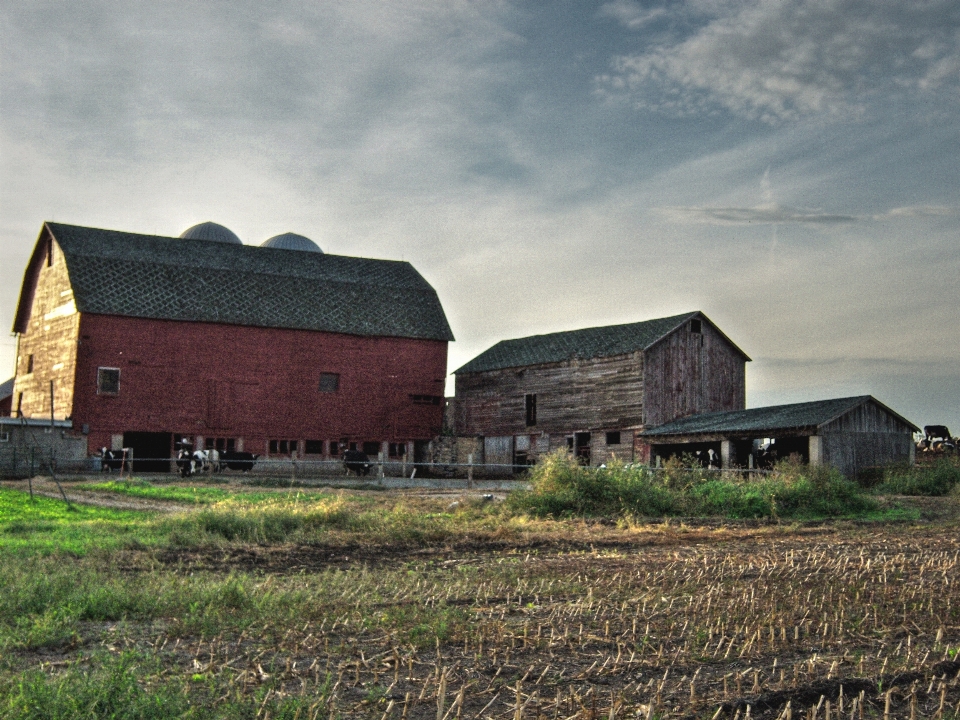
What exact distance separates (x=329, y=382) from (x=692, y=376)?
14.8 meters

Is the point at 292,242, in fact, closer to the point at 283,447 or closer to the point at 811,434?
the point at 283,447

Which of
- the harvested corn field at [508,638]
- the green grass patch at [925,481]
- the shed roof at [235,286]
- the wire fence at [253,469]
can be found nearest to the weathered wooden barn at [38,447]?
the wire fence at [253,469]

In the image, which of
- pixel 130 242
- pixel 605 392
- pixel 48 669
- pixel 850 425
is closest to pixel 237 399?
pixel 130 242

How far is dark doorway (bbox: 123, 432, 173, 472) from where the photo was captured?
3766 cm

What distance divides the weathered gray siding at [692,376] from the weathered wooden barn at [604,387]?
0.04 metres

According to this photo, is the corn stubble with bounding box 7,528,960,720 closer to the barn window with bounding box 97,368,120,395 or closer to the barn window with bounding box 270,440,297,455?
the barn window with bounding box 97,368,120,395

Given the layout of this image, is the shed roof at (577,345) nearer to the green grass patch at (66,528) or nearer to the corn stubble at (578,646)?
the green grass patch at (66,528)

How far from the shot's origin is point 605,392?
125 ft

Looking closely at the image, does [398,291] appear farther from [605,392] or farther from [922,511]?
[922,511]

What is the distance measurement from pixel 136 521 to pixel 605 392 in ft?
79.0

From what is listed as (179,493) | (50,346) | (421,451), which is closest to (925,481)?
(179,493)

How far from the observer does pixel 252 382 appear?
39594 mm

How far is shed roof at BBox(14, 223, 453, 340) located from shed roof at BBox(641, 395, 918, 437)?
12618 millimetres

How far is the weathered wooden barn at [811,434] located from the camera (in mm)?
30594
